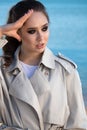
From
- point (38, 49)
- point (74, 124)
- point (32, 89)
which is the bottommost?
point (74, 124)

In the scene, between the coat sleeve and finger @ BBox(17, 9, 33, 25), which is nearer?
finger @ BBox(17, 9, 33, 25)

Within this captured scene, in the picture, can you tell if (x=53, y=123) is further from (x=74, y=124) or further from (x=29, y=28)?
(x=29, y=28)

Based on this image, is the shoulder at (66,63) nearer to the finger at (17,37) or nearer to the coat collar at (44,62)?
the coat collar at (44,62)

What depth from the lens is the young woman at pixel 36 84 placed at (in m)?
2.73

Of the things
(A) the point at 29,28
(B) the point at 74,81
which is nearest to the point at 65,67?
(B) the point at 74,81

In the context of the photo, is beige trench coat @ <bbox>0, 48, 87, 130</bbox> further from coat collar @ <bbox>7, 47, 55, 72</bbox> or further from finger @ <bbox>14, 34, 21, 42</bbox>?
finger @ <bbox>14, 34, 21, 42</bbox>

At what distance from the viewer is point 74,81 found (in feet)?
9.09

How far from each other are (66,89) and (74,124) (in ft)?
0.56

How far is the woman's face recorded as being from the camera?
2.70 metres

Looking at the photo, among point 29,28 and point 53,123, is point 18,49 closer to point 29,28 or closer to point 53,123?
point 29,28

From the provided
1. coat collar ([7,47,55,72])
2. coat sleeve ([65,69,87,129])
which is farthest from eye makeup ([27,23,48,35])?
coat sleeve ([65,69,87,129])

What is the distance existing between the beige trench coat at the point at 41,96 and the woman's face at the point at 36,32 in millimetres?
85

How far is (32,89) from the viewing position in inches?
108

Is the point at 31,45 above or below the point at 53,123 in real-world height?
above
